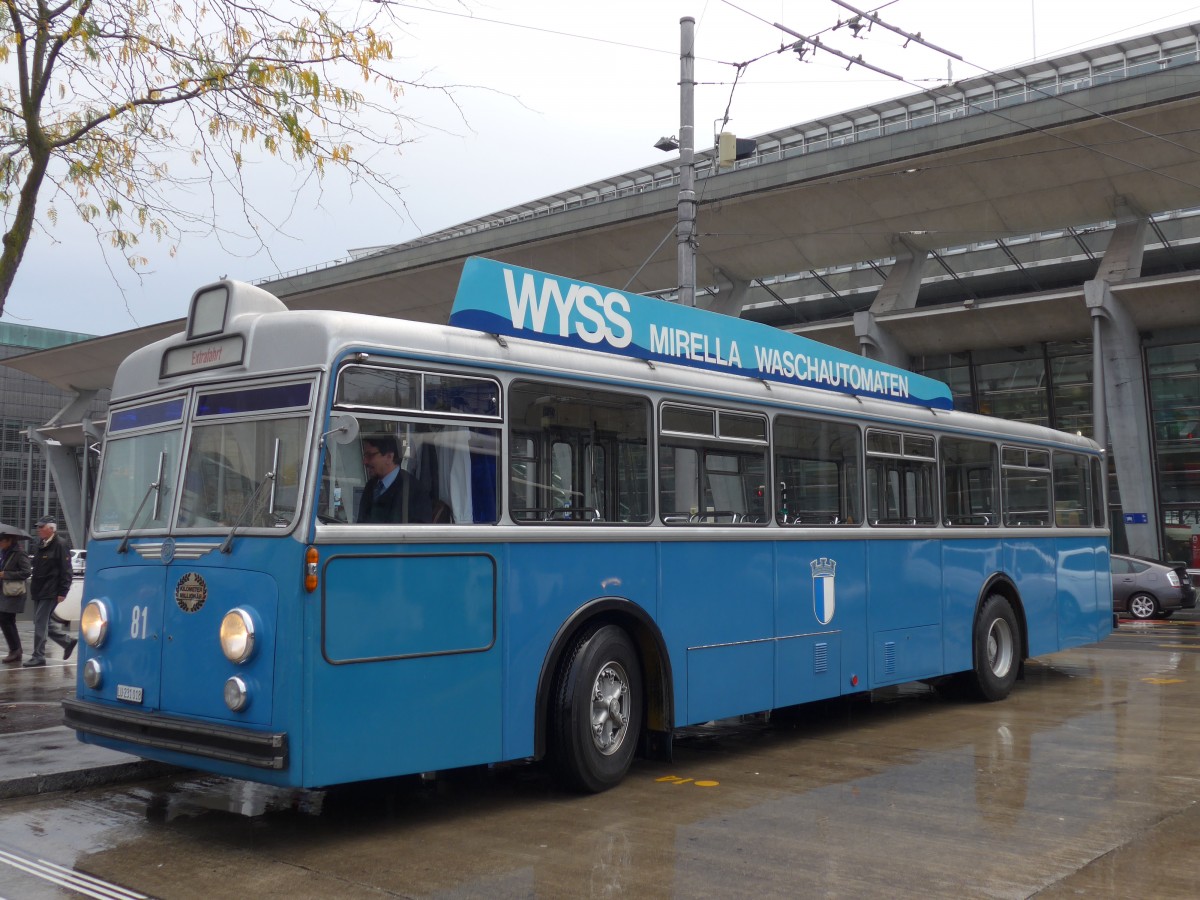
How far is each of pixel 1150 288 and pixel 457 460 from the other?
25717 millimetres

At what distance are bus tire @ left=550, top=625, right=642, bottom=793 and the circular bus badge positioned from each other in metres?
2.24

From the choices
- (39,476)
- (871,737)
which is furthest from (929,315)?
(39,476)

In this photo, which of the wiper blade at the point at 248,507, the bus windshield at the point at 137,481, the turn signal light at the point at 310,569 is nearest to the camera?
the turn signal light at the point at 310,569

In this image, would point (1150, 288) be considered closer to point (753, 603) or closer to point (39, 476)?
point (753, 603)

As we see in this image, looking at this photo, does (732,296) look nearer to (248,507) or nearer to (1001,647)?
(1001,647)

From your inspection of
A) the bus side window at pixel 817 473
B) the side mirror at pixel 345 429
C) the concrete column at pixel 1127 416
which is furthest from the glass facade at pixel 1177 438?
the side mirror at pixel 345 429

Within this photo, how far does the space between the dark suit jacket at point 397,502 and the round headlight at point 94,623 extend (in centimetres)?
188

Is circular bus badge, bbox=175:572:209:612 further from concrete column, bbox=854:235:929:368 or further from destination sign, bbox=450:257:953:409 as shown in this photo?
concrete column, bbox=854:235:929:368

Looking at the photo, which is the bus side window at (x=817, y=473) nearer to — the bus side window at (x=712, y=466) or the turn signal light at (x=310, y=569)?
the bus side window at (x=712, y=466)

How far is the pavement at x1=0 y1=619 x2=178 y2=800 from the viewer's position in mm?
7367

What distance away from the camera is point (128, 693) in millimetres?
6477

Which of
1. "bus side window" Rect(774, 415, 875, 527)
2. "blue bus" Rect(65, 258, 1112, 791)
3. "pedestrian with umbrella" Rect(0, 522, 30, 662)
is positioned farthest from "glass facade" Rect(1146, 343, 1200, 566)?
"pedestrian with umbrella" Rect(0, 522, 30, 662)

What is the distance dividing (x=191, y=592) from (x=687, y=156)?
10199 millimetres

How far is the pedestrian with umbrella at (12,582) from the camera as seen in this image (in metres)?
14.4
